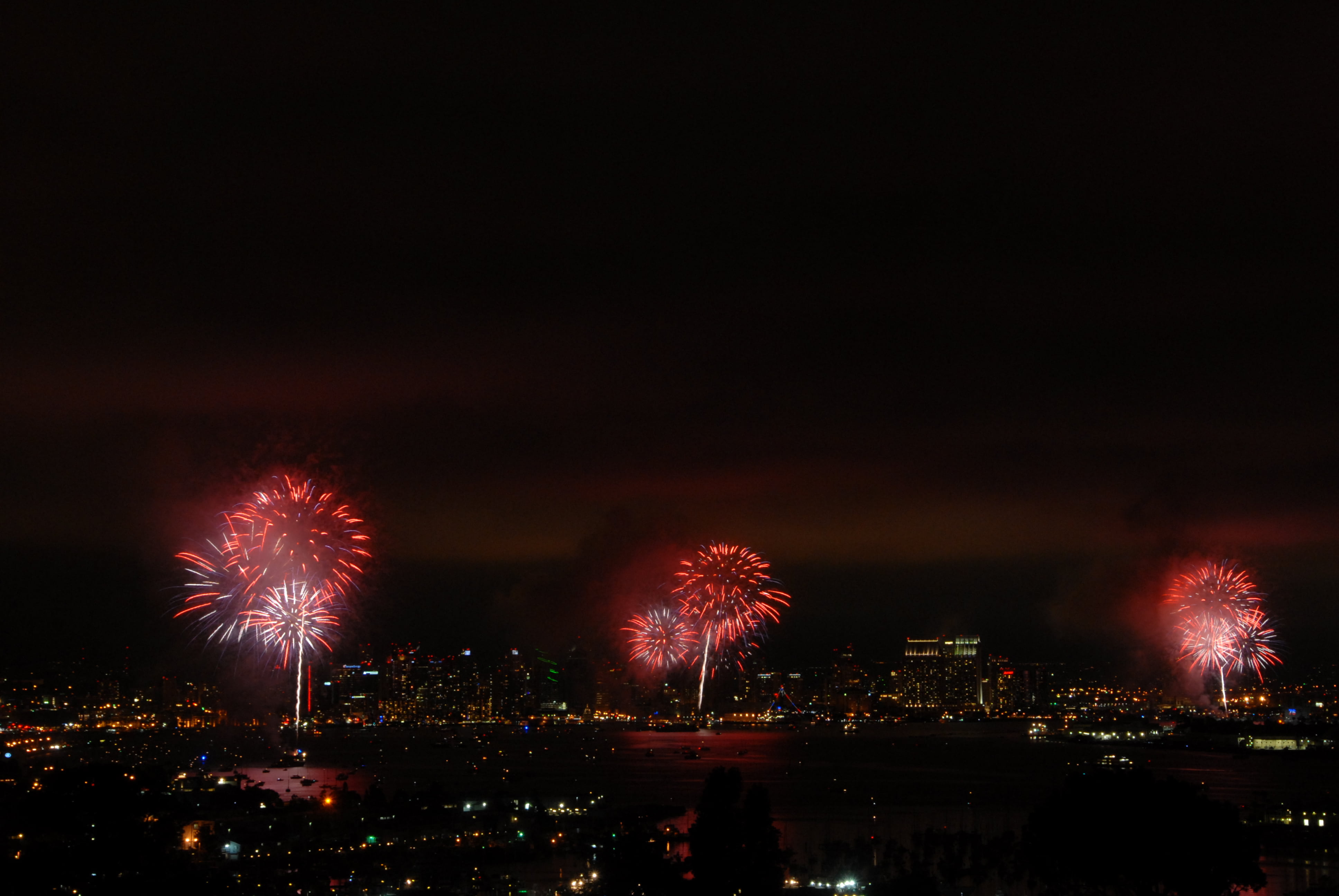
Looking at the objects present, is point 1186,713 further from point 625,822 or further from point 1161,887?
point 1161,887

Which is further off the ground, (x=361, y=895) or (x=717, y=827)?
(x=717, y=827)

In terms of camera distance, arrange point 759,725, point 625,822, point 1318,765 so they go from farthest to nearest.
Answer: point 759,725 → point 1318,765 → point 625,822

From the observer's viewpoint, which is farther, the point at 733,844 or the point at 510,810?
the point at 510,810

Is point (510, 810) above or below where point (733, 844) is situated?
below

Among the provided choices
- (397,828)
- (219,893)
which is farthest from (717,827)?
(397,828)

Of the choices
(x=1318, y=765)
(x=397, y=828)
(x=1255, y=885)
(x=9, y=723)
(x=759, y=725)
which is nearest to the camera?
(x=1255, y=885)

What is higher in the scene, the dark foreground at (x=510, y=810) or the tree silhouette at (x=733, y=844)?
the tree silhouette at (x=733, y=844)

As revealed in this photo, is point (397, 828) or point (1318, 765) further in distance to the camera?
point (1318, 765)

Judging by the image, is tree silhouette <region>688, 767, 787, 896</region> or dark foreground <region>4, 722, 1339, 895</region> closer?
tree silhouette <region>688, 767, 787, 896</region>

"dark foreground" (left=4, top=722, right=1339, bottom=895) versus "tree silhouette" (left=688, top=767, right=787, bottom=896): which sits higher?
"tree silhouette" (left=688, top=767, right=787, bottom=896)

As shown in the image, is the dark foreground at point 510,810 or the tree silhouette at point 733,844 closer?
the tree silhouette at point 733,844
